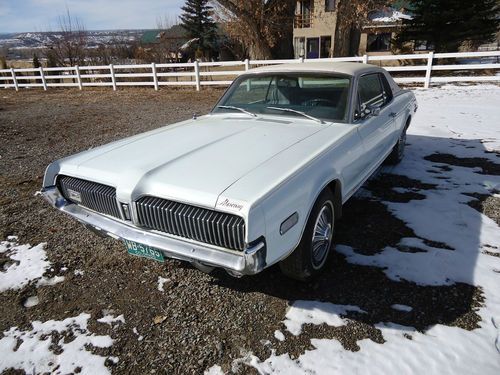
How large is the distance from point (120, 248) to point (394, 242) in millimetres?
2693

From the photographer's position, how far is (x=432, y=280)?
295 cm

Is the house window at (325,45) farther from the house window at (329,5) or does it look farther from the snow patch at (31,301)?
the snow patch at (31,301)

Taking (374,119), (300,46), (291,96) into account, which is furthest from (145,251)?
(300,46)

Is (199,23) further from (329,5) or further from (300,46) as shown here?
(329,5)

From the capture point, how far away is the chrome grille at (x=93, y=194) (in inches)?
108

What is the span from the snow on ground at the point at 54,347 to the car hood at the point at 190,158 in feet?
3.30

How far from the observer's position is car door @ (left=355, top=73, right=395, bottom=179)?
3664 millimetres

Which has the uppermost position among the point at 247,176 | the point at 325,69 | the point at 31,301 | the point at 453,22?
the point at 453,22

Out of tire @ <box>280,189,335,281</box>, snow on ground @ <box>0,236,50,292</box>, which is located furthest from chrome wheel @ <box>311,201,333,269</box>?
snow on ground @ <box>0,236,50,292</box>

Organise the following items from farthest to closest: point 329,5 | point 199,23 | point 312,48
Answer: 1. point 199,23
2. point 312,48
3. point 329,5

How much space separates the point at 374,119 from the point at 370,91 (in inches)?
17.7

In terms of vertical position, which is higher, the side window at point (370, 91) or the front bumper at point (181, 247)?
the side window at point (370, 91)

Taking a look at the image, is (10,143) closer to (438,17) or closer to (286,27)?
(286,27)

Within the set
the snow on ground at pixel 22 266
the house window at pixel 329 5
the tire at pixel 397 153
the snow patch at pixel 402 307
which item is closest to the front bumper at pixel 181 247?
the snow on ground at pixel 22 266
